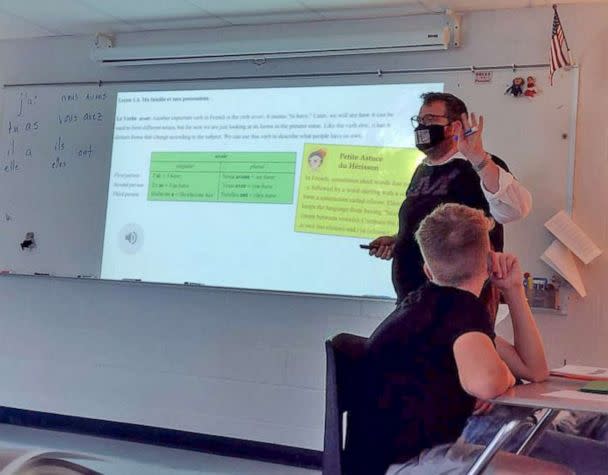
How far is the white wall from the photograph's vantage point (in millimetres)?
3312

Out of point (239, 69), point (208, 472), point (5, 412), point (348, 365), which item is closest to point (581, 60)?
point (239, 69)

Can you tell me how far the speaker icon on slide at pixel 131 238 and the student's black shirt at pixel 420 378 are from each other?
2547mm

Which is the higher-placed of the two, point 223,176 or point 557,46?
point 557,46

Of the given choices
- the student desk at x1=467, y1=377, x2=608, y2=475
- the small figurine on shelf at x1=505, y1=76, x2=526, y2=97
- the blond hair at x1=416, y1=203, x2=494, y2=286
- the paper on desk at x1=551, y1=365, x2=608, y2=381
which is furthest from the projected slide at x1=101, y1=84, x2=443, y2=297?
the student desk at x1=467, y1=377, x2=608, y2=475

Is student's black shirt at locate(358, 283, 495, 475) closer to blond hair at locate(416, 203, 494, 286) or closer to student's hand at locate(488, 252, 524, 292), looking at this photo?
blond hair at locate(416, 203, 494, 286)

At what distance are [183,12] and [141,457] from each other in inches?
86.3

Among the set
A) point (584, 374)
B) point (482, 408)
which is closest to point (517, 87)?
point (584, 374)

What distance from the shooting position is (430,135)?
8.54 ft

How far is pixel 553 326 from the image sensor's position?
334cm

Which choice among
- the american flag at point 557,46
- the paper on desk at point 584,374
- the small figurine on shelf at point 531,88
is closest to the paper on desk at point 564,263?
the small figurine on shelf at point 531,88

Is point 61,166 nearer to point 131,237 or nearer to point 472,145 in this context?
point 131,237

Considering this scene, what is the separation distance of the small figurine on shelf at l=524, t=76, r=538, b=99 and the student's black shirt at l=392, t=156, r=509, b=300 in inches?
34.1

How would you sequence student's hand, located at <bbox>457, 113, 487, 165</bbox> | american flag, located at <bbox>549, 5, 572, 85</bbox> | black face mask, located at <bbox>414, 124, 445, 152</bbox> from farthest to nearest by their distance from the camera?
1. american flag, located at <bbox>549, 5, 572, 85</bbox>
2. black face mask, located at <bbox>414, 124, 445, 152</bbox>
3. student's hand, located at <bbox>457, 113, 487, 165</bbox>

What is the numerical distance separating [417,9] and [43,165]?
2206mm
